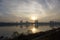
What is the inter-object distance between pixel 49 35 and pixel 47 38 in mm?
307

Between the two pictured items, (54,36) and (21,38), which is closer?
(54,36)

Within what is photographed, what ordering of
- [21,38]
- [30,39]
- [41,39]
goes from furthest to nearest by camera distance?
[21,38]
[30,39]
[41,39]

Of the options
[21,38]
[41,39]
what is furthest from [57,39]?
[21,38]

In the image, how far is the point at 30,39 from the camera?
11195 millimetres

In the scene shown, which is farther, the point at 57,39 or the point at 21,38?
the point at 21,38

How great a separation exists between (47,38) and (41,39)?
20.4 inches

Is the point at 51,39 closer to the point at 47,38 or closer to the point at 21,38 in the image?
the point at 47,38

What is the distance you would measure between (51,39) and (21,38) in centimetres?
305

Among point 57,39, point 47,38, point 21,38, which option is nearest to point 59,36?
point 57,39

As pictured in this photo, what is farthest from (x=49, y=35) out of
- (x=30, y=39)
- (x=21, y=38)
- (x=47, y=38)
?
(x=21, y=38)

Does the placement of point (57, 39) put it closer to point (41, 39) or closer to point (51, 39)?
point (51, 39)

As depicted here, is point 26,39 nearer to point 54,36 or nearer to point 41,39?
point 41,39

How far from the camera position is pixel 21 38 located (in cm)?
1223

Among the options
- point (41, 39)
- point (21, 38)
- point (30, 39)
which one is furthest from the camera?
point (21, 38)
